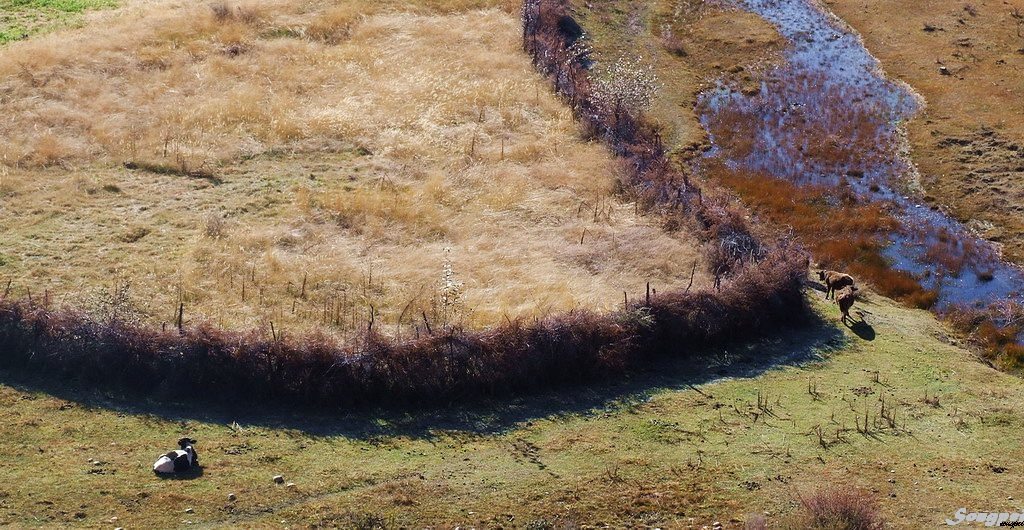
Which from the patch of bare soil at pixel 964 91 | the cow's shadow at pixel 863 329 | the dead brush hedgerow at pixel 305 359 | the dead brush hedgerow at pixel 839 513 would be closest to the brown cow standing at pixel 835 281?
the cow's shadow at pixel 863 329

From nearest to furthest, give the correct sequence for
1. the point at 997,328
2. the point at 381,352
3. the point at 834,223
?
the point at 381,352, the point at 997,328, the point at 834,223

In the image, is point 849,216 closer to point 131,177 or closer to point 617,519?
point 617,519

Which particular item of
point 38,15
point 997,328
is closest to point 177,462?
point 997,328

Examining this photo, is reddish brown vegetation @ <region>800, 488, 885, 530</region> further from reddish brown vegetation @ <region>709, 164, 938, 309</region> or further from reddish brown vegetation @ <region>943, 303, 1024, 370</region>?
reddish brown vegetation @ <region>709, 164, 938, 309</region>

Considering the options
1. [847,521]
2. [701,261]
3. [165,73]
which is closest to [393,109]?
[165,73]

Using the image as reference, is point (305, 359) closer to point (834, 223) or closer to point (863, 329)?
point (863, 329)

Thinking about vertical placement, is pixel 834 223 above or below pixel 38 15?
below

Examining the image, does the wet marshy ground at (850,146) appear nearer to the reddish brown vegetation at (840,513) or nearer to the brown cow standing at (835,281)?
the brown cow standing at (835,281)

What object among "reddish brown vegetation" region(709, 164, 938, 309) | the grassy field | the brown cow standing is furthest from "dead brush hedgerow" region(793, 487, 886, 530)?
"reddish brown vegetation" region(709, 164, 938, 309)
